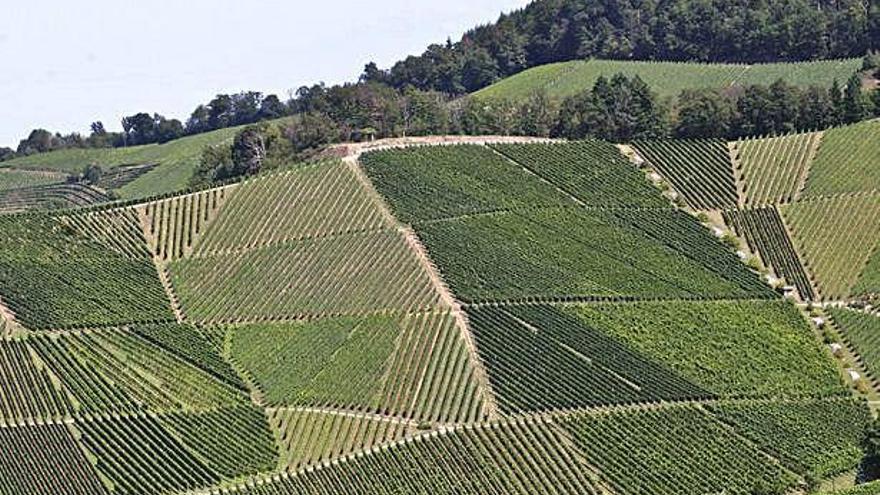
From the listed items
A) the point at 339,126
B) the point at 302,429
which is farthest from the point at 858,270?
the point at 339,126

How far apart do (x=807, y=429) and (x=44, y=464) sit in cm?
4567

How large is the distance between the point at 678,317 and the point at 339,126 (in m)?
61.5

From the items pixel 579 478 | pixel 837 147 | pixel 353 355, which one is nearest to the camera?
pixel 579 478

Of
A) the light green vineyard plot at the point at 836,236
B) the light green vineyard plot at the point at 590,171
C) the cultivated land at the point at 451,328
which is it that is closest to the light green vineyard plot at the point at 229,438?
the cultivated land at the point at 451,328

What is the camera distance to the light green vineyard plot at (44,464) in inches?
4040

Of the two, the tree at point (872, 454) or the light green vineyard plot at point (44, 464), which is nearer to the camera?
the tree at point (872, 454)

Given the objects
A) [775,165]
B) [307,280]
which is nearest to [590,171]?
[775,165]

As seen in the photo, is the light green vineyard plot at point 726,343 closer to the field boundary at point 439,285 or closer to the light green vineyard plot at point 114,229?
the field boundary at point 439,285

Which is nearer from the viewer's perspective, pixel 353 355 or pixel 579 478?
pixel 579 478

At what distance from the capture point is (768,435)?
10756 cm

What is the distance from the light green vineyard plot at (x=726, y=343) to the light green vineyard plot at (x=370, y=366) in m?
11.6

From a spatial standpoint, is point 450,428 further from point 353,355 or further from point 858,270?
point 858,270

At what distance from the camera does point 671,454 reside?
10356 cm

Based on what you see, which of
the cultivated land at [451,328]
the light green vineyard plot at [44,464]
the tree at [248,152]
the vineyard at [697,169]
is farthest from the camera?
the tree at [248,152]
